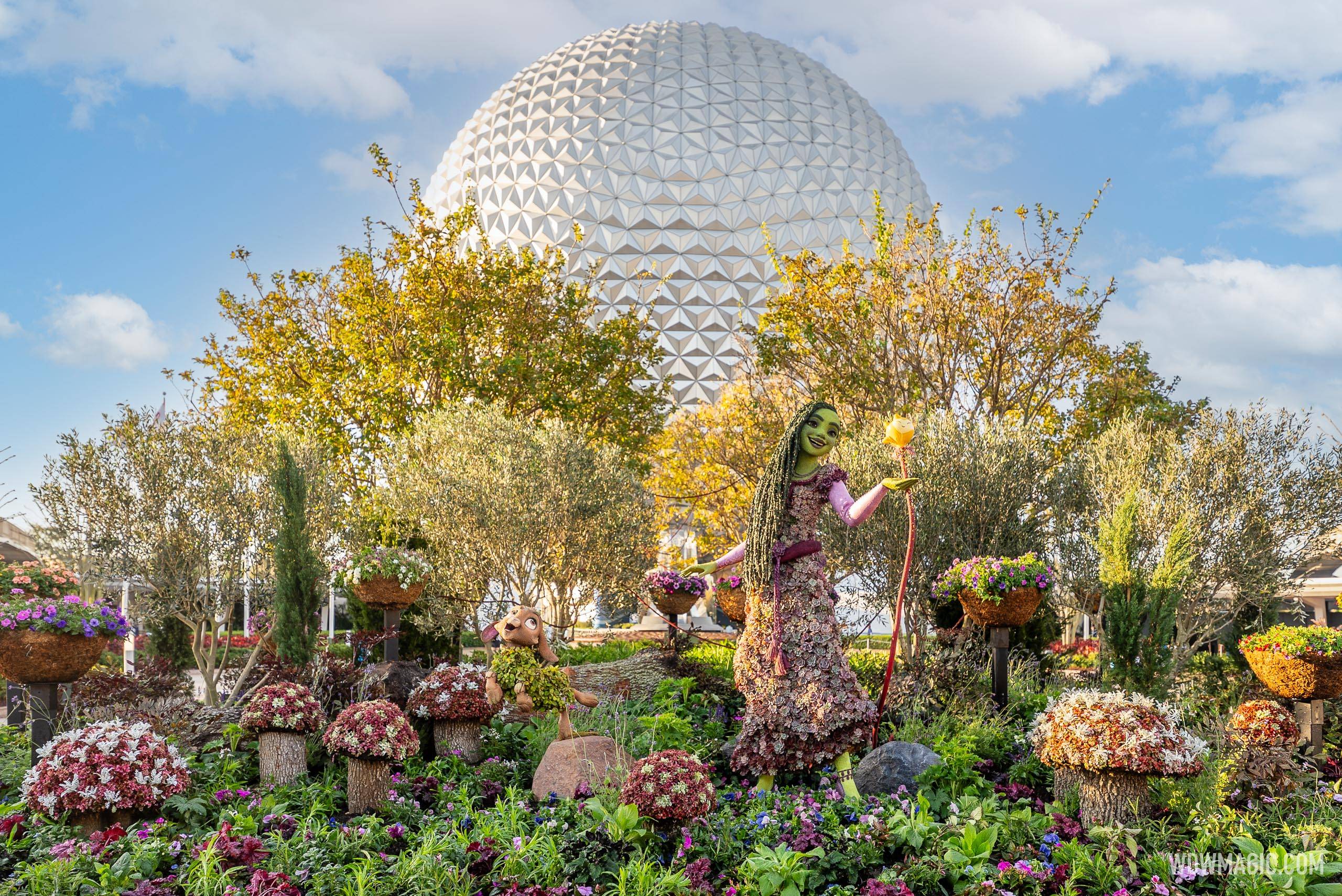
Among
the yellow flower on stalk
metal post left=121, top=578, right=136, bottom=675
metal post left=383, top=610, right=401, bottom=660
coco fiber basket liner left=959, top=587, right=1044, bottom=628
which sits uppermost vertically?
the yellow flower on stalk

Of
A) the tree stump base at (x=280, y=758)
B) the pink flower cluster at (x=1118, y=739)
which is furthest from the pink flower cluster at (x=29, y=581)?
the pink flower cluster at (x=1118, y=739)

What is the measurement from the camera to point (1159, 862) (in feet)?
16.8

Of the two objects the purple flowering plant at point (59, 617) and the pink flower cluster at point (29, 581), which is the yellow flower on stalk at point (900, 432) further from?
the pink flower cluster at point (29, 581)

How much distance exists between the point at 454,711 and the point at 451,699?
0.34 ft

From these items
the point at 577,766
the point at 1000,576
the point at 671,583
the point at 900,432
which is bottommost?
the point at 577,766

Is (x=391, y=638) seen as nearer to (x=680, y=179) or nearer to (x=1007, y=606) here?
(x=1007, y=606)

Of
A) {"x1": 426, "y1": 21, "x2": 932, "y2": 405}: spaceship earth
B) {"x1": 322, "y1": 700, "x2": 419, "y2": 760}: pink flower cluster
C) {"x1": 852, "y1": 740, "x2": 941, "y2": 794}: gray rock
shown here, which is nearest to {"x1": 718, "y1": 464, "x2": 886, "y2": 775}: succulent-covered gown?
{"x1": 852, "y1": 740, "x2": 941, "y2": 794}: gray rock

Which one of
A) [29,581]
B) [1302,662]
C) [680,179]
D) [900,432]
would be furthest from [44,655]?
[680,179]

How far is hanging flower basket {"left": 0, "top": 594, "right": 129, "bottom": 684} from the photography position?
6.85m

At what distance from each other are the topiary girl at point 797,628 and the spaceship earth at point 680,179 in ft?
75.1

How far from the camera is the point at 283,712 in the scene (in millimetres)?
6758

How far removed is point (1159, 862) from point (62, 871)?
6.45m

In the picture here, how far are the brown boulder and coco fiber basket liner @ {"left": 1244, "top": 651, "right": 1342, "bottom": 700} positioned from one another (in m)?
5.86

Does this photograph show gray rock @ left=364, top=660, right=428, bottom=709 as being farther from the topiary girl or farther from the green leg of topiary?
the green leg of topiary
